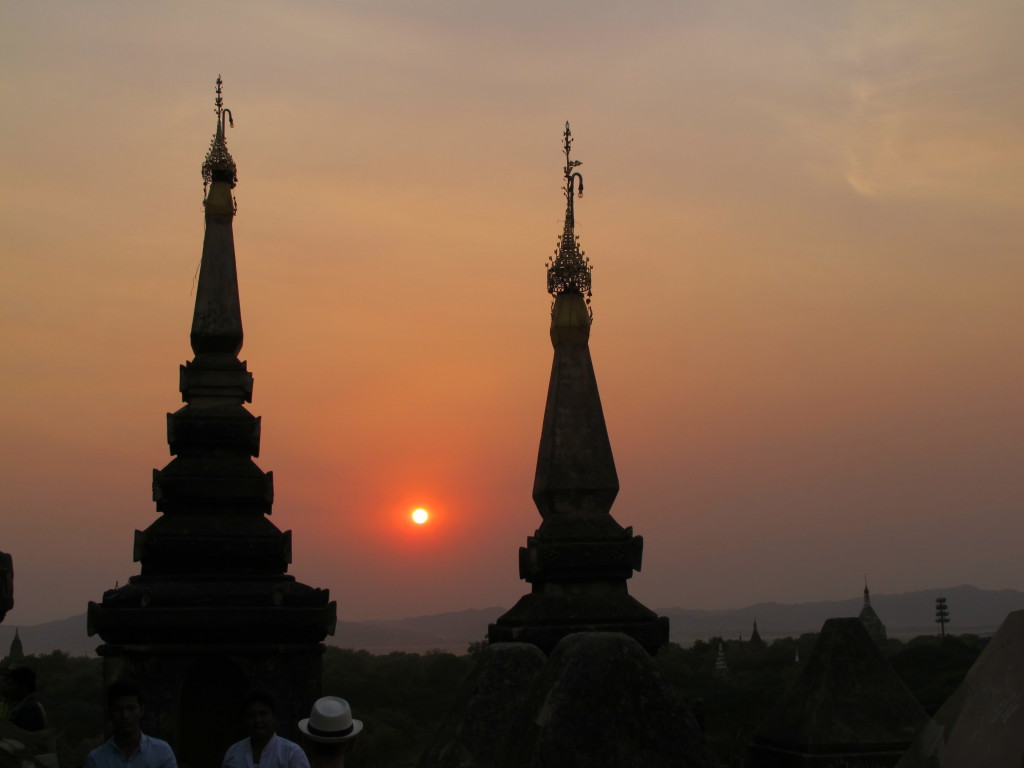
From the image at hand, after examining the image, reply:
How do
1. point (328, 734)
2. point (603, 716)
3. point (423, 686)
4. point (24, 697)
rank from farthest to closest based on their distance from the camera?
point (423, 686) → point (24, 697) → point (328, 734) → point (603, 716)

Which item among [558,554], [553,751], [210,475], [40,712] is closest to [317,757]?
[553,751]

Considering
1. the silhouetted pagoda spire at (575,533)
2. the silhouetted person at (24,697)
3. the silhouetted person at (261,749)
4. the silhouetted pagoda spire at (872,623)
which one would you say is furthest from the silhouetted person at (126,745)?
the silhouetted pagoda spire at (872,623)

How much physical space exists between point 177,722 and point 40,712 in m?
11.6

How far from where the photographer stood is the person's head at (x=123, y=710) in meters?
7.34

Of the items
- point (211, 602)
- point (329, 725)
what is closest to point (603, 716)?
point (329, 725)

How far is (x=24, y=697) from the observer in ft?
31.2

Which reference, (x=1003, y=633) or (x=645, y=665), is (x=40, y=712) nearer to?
(x=645, y=665)

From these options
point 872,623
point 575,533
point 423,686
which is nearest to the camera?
point 575,533

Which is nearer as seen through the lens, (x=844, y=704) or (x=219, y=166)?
(x=844, y=704)

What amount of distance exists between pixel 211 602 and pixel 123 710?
13.3 m

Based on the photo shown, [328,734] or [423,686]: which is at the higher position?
[328,734]

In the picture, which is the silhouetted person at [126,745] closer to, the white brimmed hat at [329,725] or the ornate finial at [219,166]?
the white brimmed hat at [329,725]

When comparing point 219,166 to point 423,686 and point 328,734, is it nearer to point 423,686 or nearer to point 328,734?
point 328,734

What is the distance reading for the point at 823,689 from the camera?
423 inches
